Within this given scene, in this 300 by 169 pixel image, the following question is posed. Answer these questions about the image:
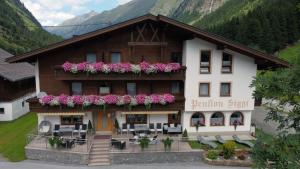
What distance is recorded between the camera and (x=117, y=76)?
72.1 feet

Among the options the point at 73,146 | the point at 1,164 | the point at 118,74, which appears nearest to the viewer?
the point at 1,164

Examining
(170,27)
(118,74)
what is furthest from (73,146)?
(170,27)

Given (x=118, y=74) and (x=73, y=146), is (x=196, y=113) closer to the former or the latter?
(x=118, y=74)

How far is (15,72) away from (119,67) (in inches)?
634

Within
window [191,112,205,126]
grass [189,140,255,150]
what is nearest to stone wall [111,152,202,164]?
grass [189,140,255,150]

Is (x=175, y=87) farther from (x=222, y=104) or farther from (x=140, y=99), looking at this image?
(x=222, y=104)

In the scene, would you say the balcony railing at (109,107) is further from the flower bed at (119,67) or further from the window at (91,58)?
the window at (91,58)

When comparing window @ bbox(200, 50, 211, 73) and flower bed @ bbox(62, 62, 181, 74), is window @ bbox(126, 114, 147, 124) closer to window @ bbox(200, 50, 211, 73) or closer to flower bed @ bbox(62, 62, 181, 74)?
flower bed @ bbox(62, 62, 181, 74)

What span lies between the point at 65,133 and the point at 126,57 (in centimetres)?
787

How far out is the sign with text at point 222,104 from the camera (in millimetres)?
22859

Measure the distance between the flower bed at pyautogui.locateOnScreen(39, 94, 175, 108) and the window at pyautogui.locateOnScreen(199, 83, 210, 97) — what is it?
8.07ft

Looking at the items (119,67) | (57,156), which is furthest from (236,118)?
(57,156)

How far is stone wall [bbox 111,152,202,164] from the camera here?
1942 centimetres

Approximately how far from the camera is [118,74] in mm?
21953
